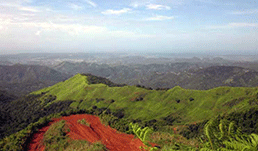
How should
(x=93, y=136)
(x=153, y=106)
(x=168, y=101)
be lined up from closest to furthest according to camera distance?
(x=93, y=136), (x=153, y=106), (x=168, y=101)

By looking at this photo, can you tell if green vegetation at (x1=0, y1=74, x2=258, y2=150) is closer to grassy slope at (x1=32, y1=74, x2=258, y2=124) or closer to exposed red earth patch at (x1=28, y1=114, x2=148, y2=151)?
grassy slope at (x1=32, y1=74, x2=258, y2=124)

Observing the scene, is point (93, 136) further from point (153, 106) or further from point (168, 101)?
point (168, 101)

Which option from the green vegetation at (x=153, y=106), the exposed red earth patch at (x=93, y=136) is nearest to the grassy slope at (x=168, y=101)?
the green vegetation at (x=153, y=106)

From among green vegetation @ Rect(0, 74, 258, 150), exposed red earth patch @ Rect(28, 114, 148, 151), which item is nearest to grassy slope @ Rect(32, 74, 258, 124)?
green vegetation @ Rect(0, 74, 258, 150)

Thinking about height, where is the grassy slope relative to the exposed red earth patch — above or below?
below

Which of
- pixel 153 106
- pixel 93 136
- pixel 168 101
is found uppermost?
pixel 93 136

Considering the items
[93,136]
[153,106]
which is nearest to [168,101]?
[153,106]

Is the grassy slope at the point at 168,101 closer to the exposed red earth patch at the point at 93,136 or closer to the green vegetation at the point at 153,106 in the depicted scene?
the green vegetation at the point at 153,106

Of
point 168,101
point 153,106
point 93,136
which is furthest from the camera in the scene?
point 168,101

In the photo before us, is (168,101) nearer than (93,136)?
No
